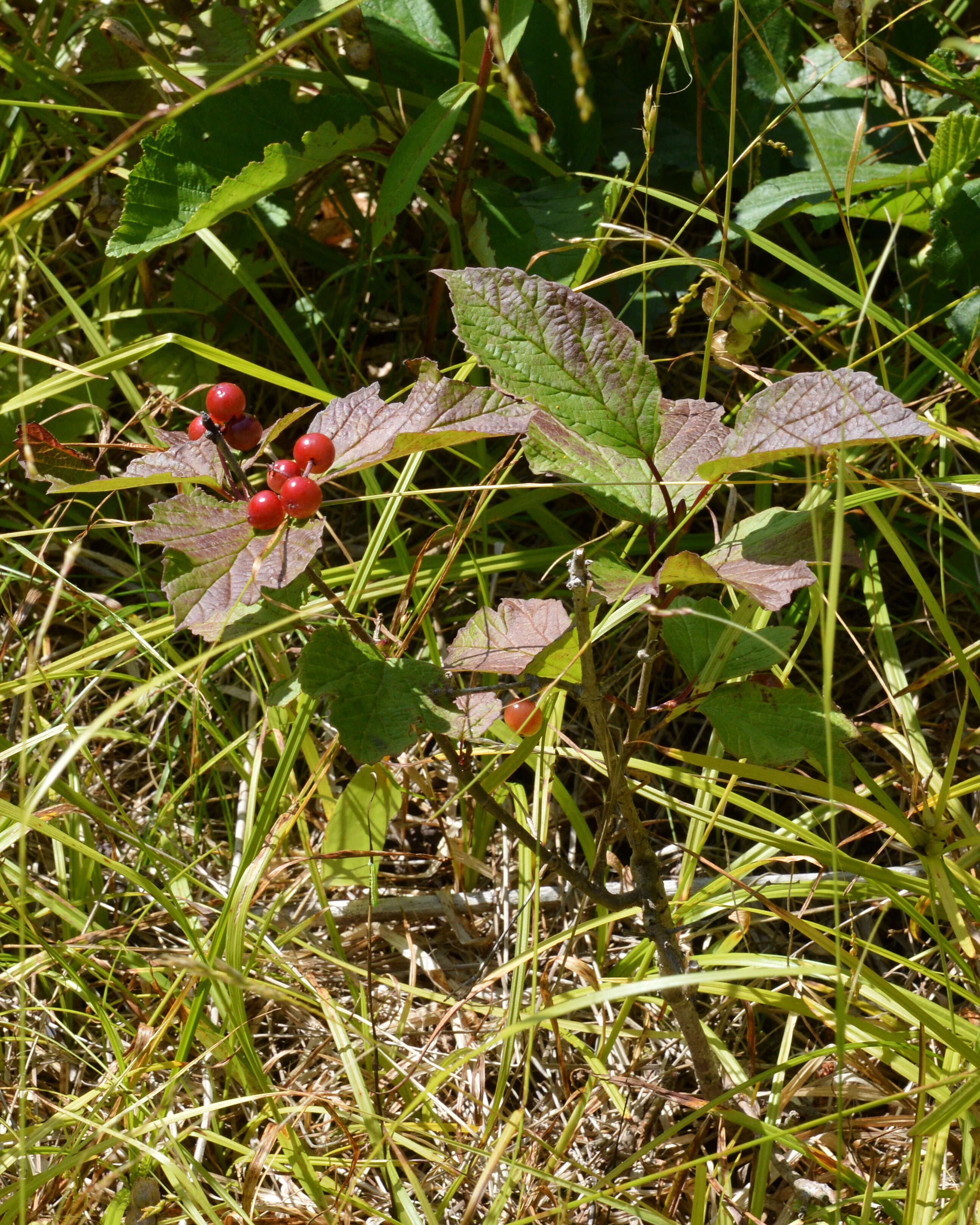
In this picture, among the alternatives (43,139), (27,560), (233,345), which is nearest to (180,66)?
(43,139)

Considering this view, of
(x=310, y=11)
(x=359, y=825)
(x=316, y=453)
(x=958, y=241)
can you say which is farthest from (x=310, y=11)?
(x=359, y=825)

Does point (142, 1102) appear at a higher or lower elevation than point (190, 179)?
lower

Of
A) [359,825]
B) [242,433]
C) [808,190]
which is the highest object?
[808,190]

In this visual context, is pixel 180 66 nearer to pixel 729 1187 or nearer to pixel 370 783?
pixel 370 783

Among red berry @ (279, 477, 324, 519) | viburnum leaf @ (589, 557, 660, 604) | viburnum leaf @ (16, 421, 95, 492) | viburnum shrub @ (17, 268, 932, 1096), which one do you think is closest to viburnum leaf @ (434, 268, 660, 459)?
viburnum shrub @ (17, 268, 932, 1096)

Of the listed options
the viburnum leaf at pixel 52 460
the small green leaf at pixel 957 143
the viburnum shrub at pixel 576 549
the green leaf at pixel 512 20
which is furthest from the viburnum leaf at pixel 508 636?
the small green leaf at pixel 957 143

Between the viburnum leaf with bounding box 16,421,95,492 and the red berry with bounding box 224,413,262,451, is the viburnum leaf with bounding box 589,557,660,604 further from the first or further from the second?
the viburnum leaf with bounding box 16,421,95,492

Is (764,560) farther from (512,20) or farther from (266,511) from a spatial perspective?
(512,20)
